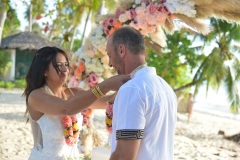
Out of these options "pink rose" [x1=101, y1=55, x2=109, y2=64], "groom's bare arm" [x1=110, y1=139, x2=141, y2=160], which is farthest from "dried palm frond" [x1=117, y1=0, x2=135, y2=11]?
"groom's bare arm" [x1=110, y1=139, x2=141, y2=160]

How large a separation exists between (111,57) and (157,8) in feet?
7.48

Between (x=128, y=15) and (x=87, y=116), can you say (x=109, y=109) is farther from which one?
(x=128, y=15)

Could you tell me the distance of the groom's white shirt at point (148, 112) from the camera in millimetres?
1731

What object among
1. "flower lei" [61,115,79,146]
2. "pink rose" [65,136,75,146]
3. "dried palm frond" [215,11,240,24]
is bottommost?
"pink rose" [65,136,75,146]

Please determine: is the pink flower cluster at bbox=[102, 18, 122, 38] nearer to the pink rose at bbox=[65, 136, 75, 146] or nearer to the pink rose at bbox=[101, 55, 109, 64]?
the pink rose at bbox=[101, 55, 109, 64]

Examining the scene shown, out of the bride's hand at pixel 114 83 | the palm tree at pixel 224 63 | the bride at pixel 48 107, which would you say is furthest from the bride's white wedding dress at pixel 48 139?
the palm tree at pixel 224 63

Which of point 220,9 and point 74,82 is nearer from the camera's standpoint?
point 220,9

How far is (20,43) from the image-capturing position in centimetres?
2659

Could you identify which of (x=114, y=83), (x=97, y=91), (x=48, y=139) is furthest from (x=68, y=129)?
(x=114, y=83)

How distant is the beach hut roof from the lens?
2627 centimetres

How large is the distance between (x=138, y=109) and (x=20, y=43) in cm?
2592

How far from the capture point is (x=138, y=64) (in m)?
1.93

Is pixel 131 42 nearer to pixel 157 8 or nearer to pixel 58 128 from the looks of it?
pixel 58 128

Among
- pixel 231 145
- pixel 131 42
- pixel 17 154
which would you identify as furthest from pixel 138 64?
pixel 231 145
